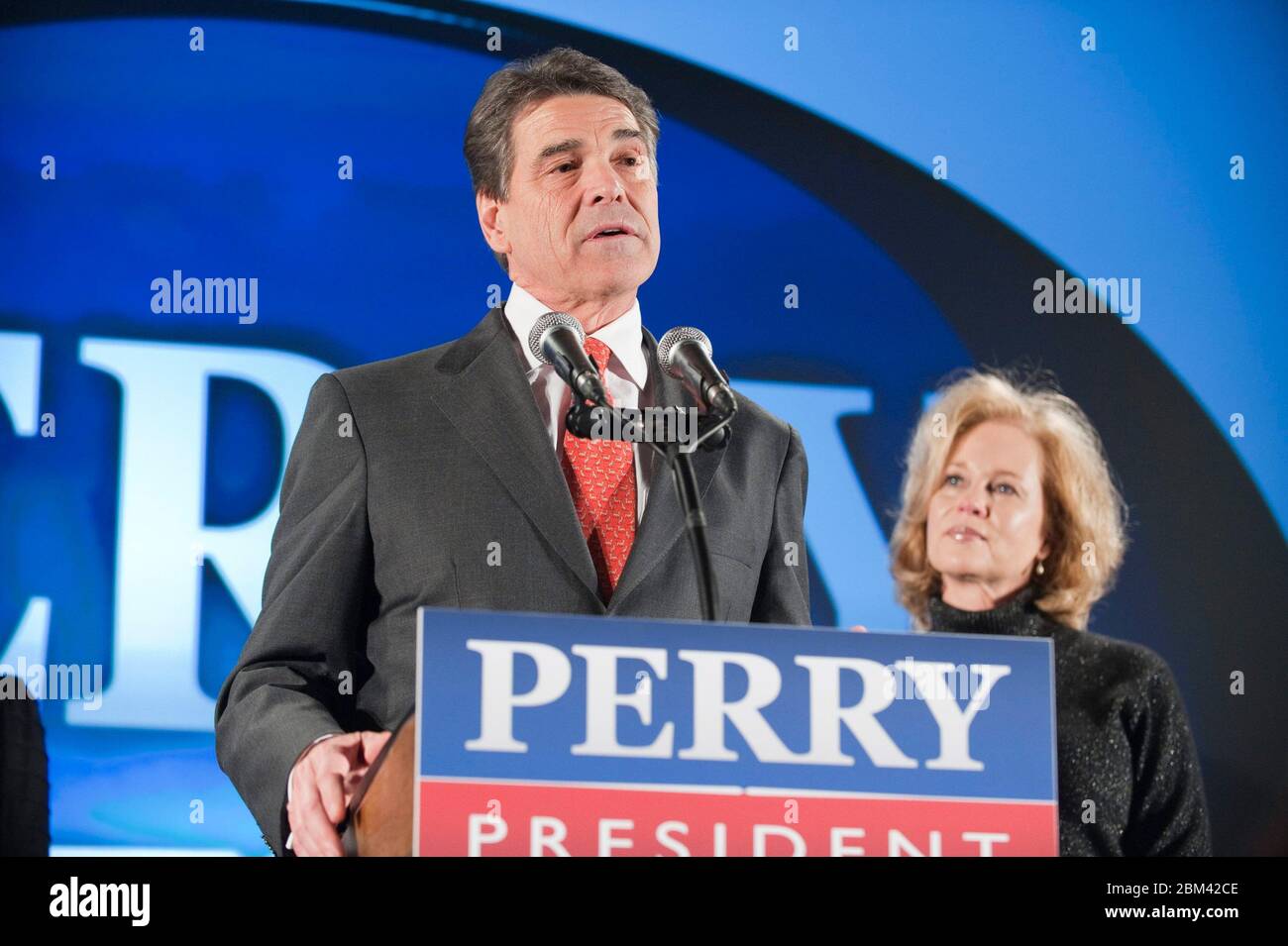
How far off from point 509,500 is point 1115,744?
59.6 inches

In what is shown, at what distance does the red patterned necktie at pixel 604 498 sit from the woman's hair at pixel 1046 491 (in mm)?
1181

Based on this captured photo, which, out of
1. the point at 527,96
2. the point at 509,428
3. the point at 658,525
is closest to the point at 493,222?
the point at 527,96

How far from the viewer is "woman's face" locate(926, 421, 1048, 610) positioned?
3.14 m

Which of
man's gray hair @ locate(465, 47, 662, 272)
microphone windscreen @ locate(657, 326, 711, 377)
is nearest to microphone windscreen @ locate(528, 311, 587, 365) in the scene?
microphone windscreen @ locate(657, 326, 711, 377)

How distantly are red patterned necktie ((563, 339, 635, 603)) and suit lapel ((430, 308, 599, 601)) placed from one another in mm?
49

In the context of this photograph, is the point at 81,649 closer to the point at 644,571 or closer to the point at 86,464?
Result: the point at 86,464

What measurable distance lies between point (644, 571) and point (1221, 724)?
74.4 inches

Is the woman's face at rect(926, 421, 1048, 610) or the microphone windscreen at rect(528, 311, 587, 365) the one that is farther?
the woman's face at rect(926, 421, 1048, 610)
